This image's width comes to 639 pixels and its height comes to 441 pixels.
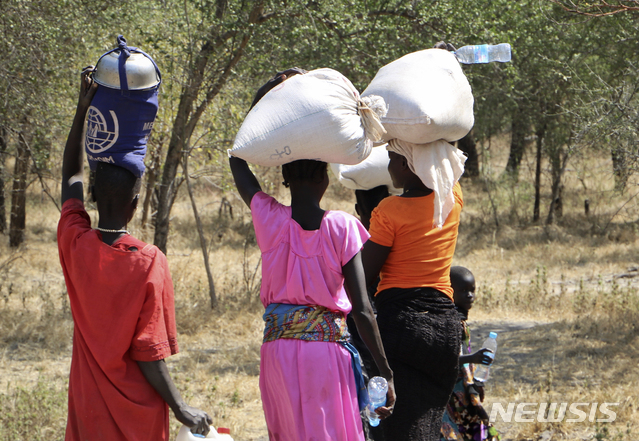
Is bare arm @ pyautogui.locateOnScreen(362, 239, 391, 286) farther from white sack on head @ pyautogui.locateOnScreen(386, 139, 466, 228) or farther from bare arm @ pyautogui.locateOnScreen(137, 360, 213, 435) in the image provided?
bare arm @ pyautogui.locateOnScreen(137, 360, 213, 435)

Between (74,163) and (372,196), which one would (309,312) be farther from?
(372,196)

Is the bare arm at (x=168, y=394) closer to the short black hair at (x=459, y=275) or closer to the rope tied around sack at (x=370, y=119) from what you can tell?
the rope tied around sack at (x=370, y=119)

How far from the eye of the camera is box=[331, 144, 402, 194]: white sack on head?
3.00 m

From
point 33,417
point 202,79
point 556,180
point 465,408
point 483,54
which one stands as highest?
point 202,79

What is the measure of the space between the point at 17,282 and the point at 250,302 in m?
3.31

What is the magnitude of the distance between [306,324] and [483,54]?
1.45 metres

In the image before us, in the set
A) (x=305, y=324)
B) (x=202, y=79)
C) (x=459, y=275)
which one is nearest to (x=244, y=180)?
(x=305, y=324)

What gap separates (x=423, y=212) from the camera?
247 cm

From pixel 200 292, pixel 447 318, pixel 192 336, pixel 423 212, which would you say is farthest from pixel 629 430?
pixel 200 292

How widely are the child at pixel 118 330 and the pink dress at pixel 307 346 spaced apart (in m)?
0.25

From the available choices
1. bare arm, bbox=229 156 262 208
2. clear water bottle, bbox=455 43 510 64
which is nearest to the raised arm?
bare arm, bbox=229 156 262 208

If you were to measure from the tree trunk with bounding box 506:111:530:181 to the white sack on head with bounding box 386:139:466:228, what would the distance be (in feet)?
33.5

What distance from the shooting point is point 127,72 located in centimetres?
192

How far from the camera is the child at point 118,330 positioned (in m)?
1.92
